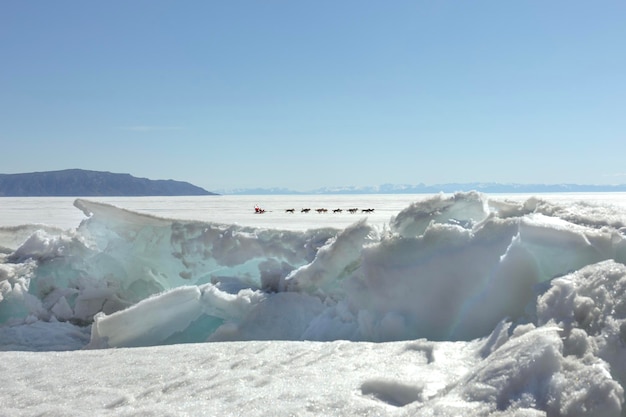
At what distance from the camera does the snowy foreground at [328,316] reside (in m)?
2.19

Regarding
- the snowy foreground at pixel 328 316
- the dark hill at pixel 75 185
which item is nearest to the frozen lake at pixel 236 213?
the snowy foreground at pixel 328 316

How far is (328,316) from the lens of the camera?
400 centimetres

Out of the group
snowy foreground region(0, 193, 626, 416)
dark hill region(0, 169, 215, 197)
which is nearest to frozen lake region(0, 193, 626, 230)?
snowy foreground region(0, 193, 626, 416)

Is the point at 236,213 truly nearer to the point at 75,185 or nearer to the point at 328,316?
the point at 328,316

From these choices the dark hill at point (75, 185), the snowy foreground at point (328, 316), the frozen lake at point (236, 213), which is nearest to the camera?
→ the snowy foreground at point (328, 316)

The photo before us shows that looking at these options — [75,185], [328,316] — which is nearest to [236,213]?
[328,316]

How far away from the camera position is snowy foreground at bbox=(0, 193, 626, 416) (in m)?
2.19

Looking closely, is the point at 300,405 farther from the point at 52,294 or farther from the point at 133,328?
the point at 52,294

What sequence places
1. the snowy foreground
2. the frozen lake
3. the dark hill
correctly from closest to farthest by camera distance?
the snowy foreground
the frozen lake
the dark hill

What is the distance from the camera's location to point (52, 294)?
17.1ft

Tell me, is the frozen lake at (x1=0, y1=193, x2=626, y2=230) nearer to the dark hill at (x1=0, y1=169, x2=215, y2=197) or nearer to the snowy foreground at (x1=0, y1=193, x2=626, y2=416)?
the snowy foreground at (x1=0, y1=193, x2=626, y2=416)

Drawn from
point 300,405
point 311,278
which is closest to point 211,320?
point 311,278

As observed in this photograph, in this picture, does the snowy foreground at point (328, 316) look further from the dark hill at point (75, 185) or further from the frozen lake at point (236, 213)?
the dark hill at point (75, 185)

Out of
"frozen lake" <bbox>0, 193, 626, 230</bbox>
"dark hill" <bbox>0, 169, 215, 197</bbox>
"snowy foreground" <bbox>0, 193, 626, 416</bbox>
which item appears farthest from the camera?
"dark hill" <bbox>0, 169, 215, 197</bbox>
